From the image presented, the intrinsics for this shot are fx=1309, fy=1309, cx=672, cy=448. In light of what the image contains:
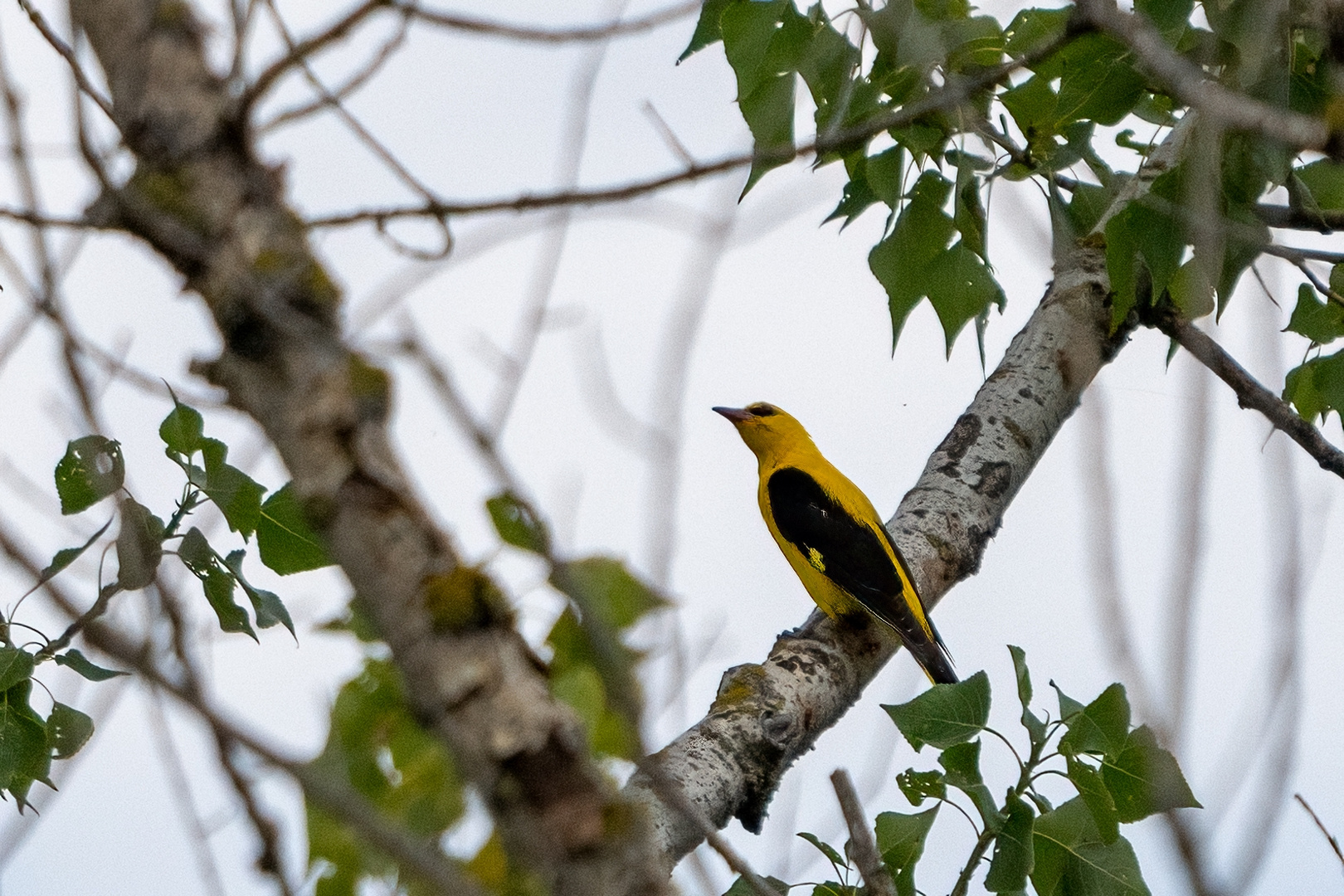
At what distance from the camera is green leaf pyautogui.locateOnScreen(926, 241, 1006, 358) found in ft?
12.6

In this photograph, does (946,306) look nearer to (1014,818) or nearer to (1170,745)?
(1014,818)

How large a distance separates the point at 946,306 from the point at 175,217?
2.88m

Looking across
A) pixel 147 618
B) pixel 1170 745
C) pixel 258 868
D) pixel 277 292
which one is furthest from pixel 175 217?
pixel 1170 745

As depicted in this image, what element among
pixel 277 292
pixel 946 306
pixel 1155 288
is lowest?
pixel 277 292

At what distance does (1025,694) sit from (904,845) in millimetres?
420

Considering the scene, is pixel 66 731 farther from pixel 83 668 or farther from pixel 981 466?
pixel 981 466

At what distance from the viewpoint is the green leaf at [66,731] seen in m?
3.12

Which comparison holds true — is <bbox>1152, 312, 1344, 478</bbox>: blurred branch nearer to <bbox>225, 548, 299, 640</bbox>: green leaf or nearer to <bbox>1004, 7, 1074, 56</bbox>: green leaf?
<bbox>1004, 7, 1074, 56</bbox>: green leaf

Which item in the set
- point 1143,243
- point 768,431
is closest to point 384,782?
point 1143,243

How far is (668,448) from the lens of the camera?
5.21 feet

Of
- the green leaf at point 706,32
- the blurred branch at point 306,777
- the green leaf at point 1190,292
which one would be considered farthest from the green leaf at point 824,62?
the blurred branch at point 306,777

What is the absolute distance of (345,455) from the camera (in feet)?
4.12

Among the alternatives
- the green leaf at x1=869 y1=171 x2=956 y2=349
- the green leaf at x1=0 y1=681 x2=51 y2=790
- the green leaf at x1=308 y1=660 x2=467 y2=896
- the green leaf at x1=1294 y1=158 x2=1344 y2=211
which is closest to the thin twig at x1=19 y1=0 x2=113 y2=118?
the green leaf at x1=308 y1=660 x2=467 y2=896

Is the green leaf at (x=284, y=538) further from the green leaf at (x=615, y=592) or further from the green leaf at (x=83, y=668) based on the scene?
the green leaf at (x=615, y=592)
